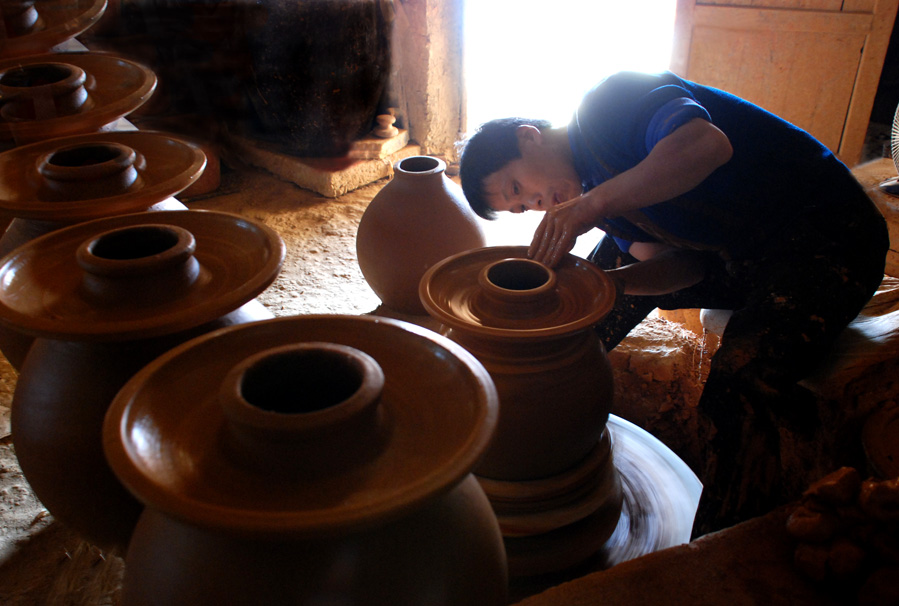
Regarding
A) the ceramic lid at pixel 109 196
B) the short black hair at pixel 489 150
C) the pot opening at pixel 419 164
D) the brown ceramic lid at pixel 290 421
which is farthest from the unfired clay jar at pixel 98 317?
the pot opening at pixel 419 164

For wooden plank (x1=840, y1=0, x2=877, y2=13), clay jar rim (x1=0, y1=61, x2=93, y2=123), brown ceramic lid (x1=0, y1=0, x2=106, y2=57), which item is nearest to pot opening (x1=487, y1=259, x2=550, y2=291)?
clay jar rim (x1=0, y1=61, x2=93, y2=123)

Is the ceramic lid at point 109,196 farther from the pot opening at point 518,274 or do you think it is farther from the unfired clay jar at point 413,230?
the pot opening at point 518,274

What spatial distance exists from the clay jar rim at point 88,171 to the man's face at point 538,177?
125 cm

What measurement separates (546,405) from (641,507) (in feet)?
2.51

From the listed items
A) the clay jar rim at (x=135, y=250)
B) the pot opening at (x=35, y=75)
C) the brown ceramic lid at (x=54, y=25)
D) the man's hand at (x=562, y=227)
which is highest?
the brown ceramic lid at (x=54, y=25)

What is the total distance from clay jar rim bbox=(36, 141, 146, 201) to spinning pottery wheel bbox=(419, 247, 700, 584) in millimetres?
1110

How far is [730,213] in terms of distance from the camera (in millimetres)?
2168

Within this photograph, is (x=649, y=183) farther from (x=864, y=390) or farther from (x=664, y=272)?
(x=864, y=390)

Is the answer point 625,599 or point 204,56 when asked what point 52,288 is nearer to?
point 625,599

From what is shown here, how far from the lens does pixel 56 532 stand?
2.31m

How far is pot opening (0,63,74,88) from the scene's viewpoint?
284 centimetres

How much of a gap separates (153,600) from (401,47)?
5.25 meters

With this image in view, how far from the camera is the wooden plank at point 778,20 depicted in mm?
4590

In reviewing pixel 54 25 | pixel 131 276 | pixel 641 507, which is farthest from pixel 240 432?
pixel 54 25
